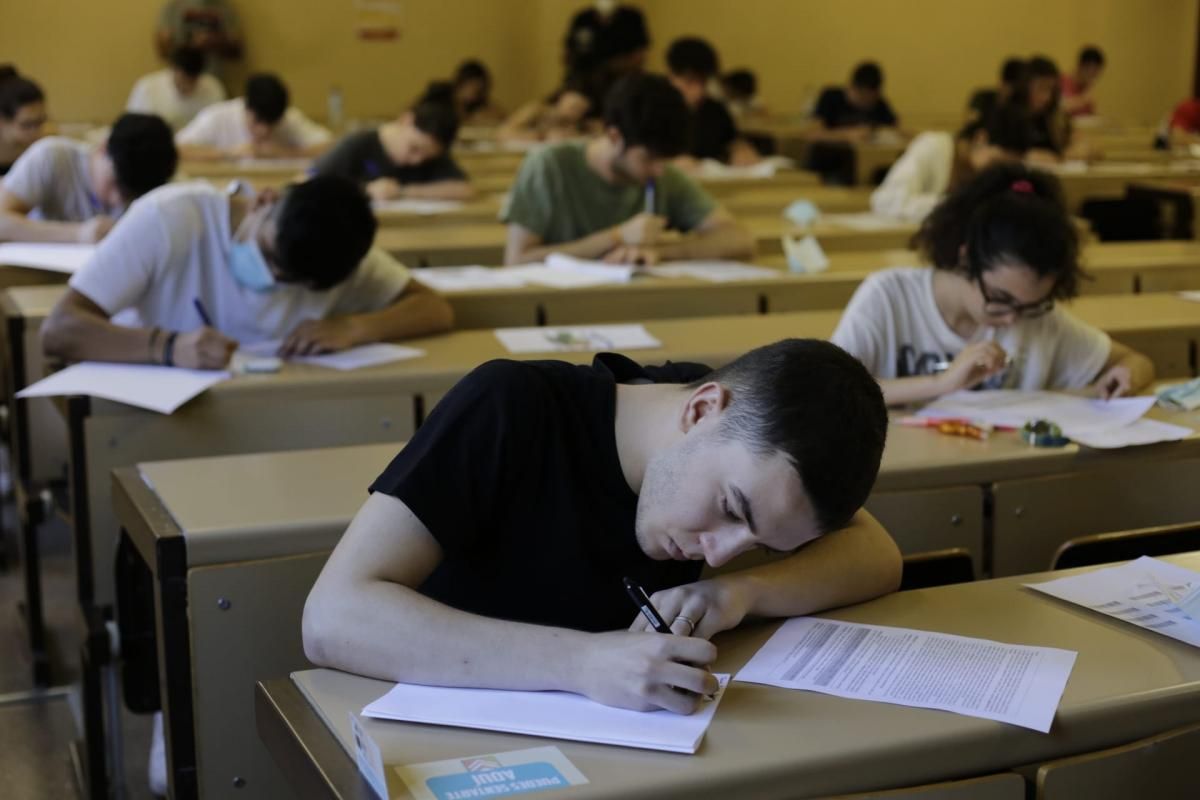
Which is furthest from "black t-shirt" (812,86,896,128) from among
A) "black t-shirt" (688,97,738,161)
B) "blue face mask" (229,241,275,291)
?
"blue face mask" (229,241,275,291)

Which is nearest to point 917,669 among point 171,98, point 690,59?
point 690,59

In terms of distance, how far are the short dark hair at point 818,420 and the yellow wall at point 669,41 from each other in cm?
933

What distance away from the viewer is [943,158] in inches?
219

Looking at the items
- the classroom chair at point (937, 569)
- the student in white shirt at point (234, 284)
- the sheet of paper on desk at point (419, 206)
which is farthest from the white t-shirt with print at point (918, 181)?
the classroom chair at point (937, 569)

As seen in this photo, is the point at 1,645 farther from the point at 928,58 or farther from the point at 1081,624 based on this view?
the point at 928,58

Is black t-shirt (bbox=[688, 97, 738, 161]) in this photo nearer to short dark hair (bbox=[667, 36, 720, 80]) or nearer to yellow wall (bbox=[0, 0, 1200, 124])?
short dark hair (bbox=[667, 36, 720, 80])

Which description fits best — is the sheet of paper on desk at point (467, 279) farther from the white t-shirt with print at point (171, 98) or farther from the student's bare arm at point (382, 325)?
the white t-shirt with print at point (171, 98)

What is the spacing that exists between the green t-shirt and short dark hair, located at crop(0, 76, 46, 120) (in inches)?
75.9

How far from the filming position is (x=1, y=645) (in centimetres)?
332

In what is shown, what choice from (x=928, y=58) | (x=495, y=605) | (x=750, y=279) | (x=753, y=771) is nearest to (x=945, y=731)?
(x=753, y=771)

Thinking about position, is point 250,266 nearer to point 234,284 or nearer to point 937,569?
point 234,284

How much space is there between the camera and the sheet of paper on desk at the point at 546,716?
50.1 inches

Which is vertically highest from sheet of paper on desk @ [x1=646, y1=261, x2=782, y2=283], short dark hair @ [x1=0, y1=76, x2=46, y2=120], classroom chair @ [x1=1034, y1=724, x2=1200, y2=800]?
short dark hair @ [x1=0, y1=76, x2=46, y2=120]

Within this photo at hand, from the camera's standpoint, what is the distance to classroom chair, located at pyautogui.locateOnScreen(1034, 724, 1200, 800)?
1.34 metres
